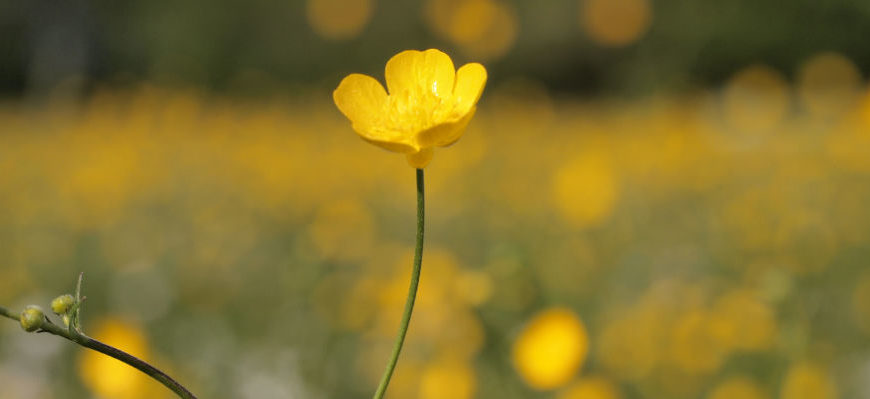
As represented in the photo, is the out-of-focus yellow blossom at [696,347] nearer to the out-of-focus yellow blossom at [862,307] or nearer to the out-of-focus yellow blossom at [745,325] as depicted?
the out-of-focus yellow blossom at [745,325]

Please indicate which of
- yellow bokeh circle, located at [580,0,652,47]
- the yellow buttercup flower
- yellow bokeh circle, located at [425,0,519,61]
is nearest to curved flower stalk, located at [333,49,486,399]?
the yellow buttercup flower

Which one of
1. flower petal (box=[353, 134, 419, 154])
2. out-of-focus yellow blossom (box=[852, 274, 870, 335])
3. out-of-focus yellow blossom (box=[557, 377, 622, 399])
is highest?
out-of-focus yellow blossom (box=[852, 274, 870, 335])

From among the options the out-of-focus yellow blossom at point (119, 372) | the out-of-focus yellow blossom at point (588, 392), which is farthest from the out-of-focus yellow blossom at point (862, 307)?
the out-of-focus yellow blossom at point (119, 372)

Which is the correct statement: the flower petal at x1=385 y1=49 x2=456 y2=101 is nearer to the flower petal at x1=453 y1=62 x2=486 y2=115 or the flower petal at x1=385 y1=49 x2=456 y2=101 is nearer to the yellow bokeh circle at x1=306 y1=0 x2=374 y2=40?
the flower petal at x1=453 y1=62 x2=486 y2=115

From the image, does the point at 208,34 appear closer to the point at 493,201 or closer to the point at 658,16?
the point at 658,16

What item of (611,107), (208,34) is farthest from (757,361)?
(208,34)

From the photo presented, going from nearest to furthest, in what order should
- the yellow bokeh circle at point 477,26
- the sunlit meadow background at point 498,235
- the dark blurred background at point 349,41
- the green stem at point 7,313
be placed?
the green stem at point 7,313 < the sunlit meadow background at point 498,235 < the yellow bokeh circle at point 477,26 < the dark blurred background at point 349,41

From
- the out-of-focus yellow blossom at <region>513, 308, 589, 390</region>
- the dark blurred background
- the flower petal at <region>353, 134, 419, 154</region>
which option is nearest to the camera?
the flower petal at <region>353, 134, 419, 154</region>
